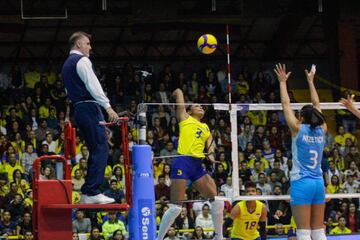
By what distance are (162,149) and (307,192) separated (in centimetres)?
1155

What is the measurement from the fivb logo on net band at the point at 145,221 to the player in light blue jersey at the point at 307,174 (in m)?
2.08

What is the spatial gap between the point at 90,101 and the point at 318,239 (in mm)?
3496

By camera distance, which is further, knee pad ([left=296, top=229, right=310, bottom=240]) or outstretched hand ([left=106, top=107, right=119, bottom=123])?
knee pad ([left=296, top=229, right=310, bottom=240])

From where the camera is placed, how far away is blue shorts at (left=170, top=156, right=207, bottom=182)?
45.9 feet

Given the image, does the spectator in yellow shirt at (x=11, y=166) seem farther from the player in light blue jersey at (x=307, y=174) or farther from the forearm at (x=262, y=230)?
the player in light blue jersey at (x=307, y=174)

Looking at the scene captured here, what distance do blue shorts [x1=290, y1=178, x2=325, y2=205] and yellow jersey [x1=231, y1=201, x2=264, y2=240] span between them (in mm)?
3118

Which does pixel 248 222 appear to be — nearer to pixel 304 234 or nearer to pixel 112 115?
pixel 304 234

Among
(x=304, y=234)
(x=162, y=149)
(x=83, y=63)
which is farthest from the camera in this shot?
(x=162, y=149)

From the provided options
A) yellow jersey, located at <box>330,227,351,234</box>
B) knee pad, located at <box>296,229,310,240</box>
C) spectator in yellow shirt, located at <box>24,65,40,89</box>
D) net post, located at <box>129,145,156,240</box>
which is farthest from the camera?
spectator in yellow shirt, located at <box>24,65,40,89</box>

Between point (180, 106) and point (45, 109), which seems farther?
point (45, 109)

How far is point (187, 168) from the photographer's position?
45.9 feet

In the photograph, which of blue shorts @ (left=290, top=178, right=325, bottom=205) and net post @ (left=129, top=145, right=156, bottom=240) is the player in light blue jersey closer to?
blue shorts @ (left=290, top=178, right=325, bottom=205)

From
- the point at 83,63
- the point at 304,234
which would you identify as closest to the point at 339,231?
the point at 304,234

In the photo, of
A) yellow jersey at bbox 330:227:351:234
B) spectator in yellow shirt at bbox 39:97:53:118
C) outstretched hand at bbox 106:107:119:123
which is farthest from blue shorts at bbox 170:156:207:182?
spectator in yellow shirt at bbox 39:97:53:118
